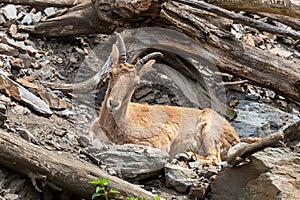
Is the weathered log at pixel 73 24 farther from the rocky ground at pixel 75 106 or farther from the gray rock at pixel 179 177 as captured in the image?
the gray rock at pixel 179 177

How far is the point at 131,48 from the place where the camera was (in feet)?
31.6

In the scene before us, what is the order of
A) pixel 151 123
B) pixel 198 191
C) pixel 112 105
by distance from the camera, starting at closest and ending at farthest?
1. pixel 198 191
2. pixel 112 105
3. pixel 151 123

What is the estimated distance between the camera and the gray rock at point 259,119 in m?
9.52

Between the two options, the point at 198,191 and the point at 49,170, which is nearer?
the point at 49,170

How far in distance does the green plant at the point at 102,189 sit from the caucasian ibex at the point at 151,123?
2.37 m

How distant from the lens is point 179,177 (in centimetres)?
698

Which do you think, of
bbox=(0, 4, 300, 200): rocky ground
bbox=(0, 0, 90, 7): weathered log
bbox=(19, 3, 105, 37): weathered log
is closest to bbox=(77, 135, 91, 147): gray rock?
bbox=(0, 4, 300, 200): rocky ground

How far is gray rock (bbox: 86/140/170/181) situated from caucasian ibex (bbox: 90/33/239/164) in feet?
3.59

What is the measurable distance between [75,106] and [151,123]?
120 centimetres

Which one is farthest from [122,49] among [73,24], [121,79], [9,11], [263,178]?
[263,178]

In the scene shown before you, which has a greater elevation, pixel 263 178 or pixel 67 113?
pixel 263 178

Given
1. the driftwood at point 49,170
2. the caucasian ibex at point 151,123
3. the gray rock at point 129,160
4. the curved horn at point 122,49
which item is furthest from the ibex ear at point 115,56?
the driftwood at point 49,170

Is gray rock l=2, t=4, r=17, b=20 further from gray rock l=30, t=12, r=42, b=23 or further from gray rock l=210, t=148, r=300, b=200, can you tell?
gray rock l=210, t=148, r=300, b=200

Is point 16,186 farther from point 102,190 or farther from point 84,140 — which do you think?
point 84,140
